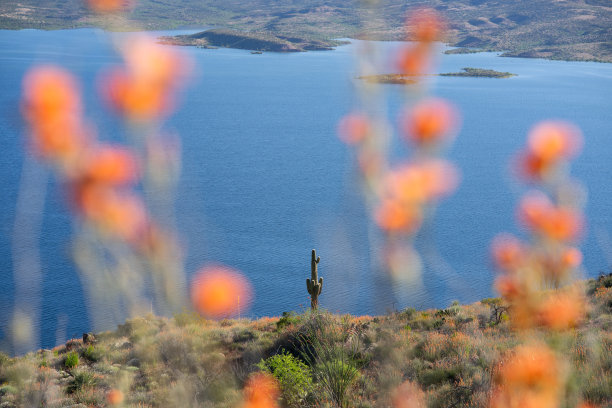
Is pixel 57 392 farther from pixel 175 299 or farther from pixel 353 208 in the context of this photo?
pixel 353 208

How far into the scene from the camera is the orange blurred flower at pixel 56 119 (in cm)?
7444

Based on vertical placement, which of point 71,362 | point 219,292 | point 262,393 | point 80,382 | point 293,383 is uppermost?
point 293,383

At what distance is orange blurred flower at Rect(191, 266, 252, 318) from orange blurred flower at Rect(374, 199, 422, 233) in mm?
16018

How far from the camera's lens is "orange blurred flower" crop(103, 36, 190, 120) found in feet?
316

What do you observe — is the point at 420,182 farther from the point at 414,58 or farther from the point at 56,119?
the point at 56,119

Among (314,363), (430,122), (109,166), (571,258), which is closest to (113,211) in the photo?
(109,166)

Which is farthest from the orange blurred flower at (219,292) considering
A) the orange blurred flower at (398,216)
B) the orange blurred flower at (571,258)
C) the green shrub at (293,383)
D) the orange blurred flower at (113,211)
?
the green shrub at (293,383)

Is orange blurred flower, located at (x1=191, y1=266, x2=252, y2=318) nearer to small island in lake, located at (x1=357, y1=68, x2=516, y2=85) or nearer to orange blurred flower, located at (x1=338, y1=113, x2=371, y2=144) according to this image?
orange blurred flower, located at (x1=338, y1=113, x2=371, y2=144)

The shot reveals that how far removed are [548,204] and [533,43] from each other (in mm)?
155074

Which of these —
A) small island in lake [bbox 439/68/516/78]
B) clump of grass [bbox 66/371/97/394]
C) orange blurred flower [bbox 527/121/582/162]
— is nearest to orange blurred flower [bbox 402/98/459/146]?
orange blurred flower [bbox 527/121/582/162]

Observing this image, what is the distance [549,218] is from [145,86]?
66.5m

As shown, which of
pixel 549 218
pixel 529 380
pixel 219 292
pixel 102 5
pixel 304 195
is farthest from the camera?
pixel 304 195

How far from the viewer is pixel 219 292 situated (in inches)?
1521

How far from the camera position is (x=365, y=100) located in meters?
119
